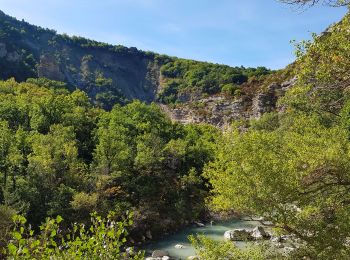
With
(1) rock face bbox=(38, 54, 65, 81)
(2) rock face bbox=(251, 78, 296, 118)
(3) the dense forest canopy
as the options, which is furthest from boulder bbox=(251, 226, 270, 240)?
(1) rock face bbox=(38, 54, 65, 81)

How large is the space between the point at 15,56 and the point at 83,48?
6084 centimetres

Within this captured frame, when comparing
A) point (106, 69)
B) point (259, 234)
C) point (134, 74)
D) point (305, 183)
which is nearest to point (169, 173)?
point (259, 234)

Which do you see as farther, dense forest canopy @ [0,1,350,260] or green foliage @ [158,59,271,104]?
green foliage @ [158,59,271,104]

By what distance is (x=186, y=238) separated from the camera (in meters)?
35.2

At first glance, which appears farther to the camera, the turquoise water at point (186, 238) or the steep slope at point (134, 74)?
the steep slope at point (134, 74)

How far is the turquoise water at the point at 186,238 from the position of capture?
30.5m

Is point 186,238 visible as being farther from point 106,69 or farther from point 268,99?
point 106,69

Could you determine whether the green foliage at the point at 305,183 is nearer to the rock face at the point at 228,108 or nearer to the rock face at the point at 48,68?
the rock face at the point at 228,108

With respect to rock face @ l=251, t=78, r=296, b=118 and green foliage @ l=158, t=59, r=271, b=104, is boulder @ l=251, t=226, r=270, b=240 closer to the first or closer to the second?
rock face @ l=251, t=78, r=296, b=118

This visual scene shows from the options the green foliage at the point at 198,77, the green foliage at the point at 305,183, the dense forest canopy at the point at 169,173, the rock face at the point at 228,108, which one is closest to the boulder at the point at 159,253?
the dense forest canopy at the point at 169,173

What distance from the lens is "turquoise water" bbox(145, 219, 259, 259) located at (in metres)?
30.5

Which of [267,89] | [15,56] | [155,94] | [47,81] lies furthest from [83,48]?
[267,89]

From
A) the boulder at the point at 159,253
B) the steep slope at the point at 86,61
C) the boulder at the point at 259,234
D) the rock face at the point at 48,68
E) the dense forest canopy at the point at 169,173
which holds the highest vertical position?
the steep slope at the point at 86,61

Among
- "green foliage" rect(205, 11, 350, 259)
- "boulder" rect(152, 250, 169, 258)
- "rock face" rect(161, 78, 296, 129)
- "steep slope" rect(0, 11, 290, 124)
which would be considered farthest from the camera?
"steep slope" rect(0, 11, 290, 124)
